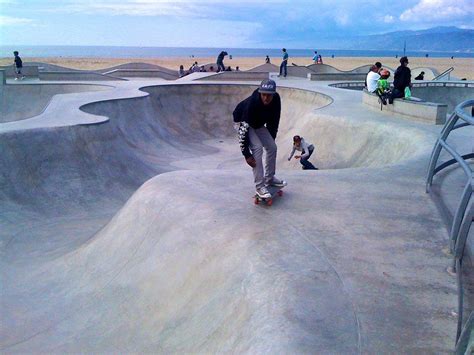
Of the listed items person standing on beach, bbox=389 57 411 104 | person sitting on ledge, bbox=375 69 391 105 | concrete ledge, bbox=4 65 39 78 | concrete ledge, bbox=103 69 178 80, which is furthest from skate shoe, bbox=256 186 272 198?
concrete ledge, bbox=103 69 178 80

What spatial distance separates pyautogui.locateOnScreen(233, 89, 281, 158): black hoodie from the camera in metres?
5.99

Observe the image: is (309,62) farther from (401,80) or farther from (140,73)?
(401,80)

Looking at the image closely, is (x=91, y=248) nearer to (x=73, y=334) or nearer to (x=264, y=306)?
(x=73, y=334)

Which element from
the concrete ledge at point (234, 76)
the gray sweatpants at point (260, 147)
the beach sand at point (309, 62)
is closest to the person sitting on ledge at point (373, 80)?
the gray sweatpants at point (260, 147)

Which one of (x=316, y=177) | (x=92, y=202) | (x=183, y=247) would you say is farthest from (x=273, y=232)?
(x=92, y=202)

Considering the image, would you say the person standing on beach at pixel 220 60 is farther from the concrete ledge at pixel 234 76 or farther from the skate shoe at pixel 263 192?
the skate shoe at pixel 263 192

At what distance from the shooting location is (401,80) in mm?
14820

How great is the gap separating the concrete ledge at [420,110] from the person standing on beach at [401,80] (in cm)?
42

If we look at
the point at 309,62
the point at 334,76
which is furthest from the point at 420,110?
the point at 309,62

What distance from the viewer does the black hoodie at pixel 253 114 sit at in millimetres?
5992

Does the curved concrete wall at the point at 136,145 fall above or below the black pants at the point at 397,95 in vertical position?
below

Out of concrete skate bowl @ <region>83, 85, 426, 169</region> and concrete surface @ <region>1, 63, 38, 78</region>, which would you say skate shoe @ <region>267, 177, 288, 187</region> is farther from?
concrete surface @ <region>1, 63, 38, 78</region>

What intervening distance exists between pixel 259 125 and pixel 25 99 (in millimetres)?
22210

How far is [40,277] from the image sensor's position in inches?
304
